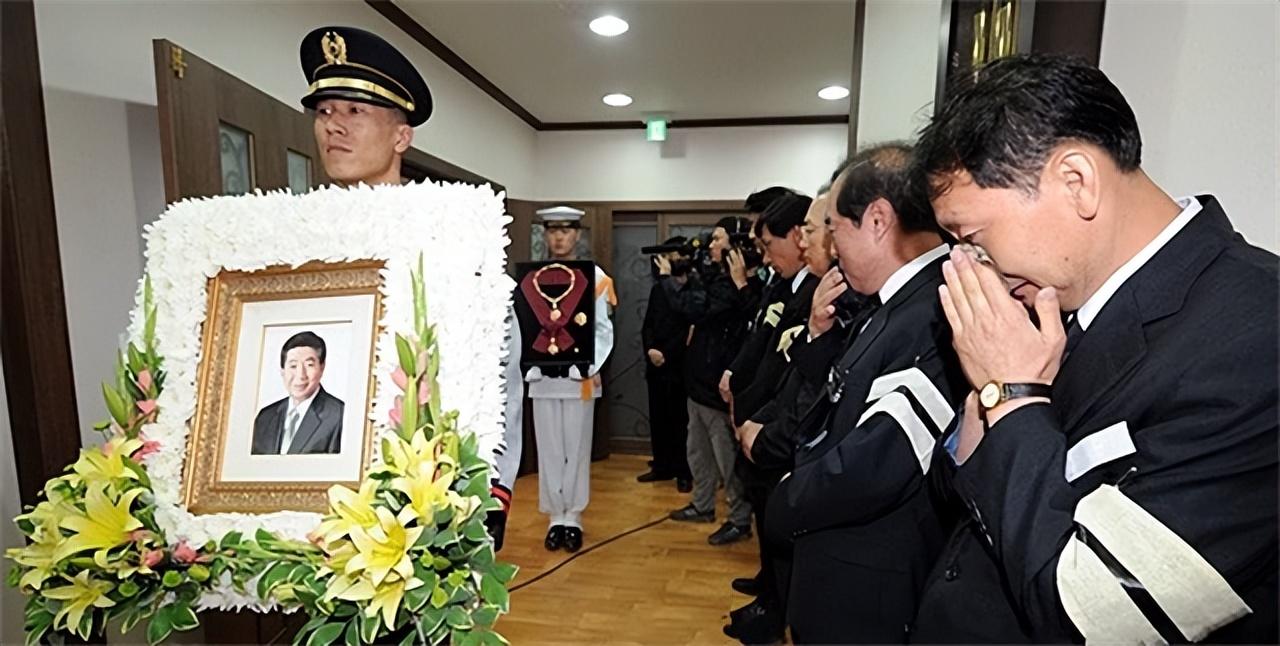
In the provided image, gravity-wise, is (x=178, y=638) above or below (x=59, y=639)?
below

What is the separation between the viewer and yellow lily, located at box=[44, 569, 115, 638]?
0.79 m

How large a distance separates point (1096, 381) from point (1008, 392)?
9 cm

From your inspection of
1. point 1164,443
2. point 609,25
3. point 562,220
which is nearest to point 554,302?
point 562,220

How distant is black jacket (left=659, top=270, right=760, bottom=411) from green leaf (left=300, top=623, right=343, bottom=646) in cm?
240

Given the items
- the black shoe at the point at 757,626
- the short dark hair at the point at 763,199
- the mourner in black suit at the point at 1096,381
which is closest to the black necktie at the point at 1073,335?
the mourner in black suit at the point at 1096,381

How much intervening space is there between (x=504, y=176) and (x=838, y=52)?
2257mm

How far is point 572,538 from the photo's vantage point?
3.04m

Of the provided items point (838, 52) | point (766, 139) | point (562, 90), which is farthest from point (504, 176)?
→ point (838, 52)

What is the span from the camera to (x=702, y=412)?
3.23 metres

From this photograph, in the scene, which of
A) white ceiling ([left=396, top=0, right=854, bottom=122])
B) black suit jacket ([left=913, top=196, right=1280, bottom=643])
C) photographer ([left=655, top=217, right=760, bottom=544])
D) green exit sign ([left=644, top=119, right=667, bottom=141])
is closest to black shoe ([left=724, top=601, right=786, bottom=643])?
photographer ([left=655, top=217, right=760, bottom=544])

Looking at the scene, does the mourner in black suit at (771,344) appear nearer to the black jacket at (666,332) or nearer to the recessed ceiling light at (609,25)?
the recessed ceiling light at (609,25)

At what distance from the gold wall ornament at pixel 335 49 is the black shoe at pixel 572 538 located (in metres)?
2.43

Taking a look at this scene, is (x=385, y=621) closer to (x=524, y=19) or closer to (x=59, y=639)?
(x=59, y=639)

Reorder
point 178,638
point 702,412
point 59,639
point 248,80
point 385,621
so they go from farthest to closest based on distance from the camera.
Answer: point 702,412 < point 248,80 < point 178,638 < point 59,639 < point 385,621
